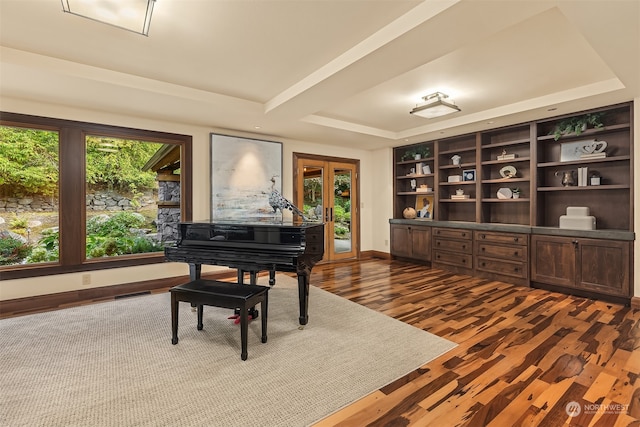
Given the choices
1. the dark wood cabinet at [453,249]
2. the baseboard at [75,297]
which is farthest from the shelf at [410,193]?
the baseboard at [75,297]

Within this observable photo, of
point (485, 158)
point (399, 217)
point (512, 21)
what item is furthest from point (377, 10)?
point (399, 217)

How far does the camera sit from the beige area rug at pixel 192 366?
6.08 feet

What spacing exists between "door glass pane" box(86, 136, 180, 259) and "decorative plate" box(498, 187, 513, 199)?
5216 millimetres

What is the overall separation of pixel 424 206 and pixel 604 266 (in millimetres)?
3114

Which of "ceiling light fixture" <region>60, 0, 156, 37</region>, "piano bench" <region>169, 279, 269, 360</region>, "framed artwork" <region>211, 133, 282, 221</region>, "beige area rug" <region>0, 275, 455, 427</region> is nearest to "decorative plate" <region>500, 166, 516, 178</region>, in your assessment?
"beige area rug" <region>0, 275, 455, 427</region>

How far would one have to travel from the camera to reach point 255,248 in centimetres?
315

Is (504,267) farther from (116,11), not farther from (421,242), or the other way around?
(116,11)

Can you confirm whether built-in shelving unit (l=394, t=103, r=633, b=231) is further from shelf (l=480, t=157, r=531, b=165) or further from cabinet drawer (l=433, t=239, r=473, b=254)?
cabinet drawer (l=433, t=239, r=473, b=254)

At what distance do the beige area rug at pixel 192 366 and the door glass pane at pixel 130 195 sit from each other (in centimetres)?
115

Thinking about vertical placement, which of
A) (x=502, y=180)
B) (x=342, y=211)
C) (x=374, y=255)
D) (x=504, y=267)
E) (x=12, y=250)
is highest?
(x=502, y=180)

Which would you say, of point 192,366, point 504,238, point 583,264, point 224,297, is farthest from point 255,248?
point 583,264

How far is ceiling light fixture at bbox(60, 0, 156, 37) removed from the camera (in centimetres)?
196

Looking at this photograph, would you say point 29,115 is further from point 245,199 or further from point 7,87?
point 245,199

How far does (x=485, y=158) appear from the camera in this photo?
5.46 m
